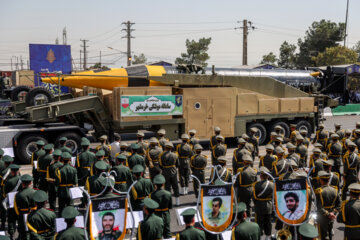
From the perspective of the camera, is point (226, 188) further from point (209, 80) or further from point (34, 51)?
point (34, 51)

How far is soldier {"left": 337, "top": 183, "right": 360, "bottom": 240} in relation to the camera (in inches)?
248

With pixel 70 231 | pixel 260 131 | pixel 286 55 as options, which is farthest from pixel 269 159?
pixel 286 55

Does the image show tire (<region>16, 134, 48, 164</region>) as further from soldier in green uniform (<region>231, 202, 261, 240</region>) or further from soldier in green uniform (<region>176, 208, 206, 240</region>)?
soldier in green uniform (<region>231, 202, 261, 240</region>)

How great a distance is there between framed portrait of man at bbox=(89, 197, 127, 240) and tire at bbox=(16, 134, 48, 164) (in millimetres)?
9649

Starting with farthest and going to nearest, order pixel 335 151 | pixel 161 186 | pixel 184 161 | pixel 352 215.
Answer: pixel 335 151 → pixel 184 161 → pixel 161 186 → pixel 352 215

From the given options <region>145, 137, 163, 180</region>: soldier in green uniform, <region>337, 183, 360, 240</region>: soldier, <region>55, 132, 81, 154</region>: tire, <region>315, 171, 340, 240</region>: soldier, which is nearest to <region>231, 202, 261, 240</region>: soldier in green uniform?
<region>337, 183, 360, 240</region>: soldier

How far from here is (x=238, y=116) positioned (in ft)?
58.4

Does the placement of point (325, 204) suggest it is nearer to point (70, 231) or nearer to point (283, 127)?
point (70, 231)

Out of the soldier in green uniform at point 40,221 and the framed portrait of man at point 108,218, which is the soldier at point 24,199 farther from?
the framed portrait of man at point 108,218

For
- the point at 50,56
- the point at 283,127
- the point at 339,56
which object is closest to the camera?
the point at 283,127

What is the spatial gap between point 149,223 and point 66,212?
1.17 metres

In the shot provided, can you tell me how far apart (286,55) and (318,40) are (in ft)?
18.9

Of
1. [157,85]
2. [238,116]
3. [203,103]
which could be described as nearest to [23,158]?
[157,85]

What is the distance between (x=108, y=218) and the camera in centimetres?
571
